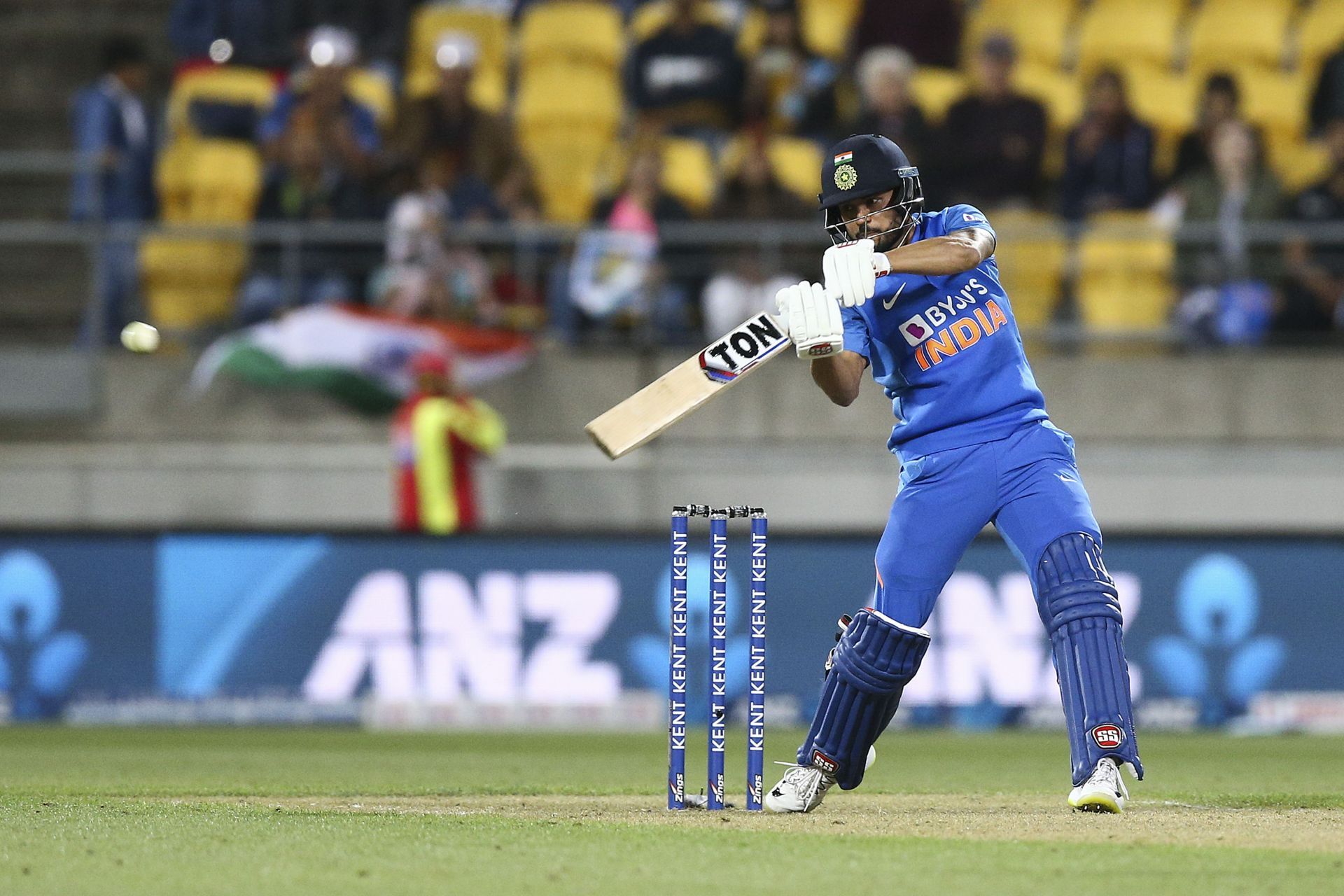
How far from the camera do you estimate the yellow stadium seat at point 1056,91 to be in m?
15.1

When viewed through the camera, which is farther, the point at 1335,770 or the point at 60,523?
the point at 60,523

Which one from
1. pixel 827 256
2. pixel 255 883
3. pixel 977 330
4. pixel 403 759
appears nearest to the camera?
pixel 255 883

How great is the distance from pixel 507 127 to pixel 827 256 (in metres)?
9.15

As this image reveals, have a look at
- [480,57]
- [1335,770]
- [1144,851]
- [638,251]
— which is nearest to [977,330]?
[1144,851]

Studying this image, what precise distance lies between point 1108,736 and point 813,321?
4.84 ft

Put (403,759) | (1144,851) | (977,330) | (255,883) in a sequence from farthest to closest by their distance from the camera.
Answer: (403,759) → (977,330) → (1144,851) → (255,883)

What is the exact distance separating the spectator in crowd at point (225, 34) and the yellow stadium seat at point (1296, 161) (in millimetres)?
7392

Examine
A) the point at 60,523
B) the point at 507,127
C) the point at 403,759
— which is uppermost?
the point at 507,127

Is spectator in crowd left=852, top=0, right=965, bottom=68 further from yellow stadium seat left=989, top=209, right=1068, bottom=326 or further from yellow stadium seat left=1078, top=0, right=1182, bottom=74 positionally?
yellow stadium seat left=989, top=209, right=1068, bottom=326

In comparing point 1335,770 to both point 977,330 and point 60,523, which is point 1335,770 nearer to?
point 977,330

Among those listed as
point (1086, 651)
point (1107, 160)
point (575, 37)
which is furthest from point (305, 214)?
point (1086, 651)

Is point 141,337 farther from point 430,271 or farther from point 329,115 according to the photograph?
point 329,115

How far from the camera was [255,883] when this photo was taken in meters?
4.70

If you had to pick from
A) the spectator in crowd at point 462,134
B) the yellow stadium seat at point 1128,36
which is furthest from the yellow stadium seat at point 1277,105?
the spectator in crowd at point 462,134
